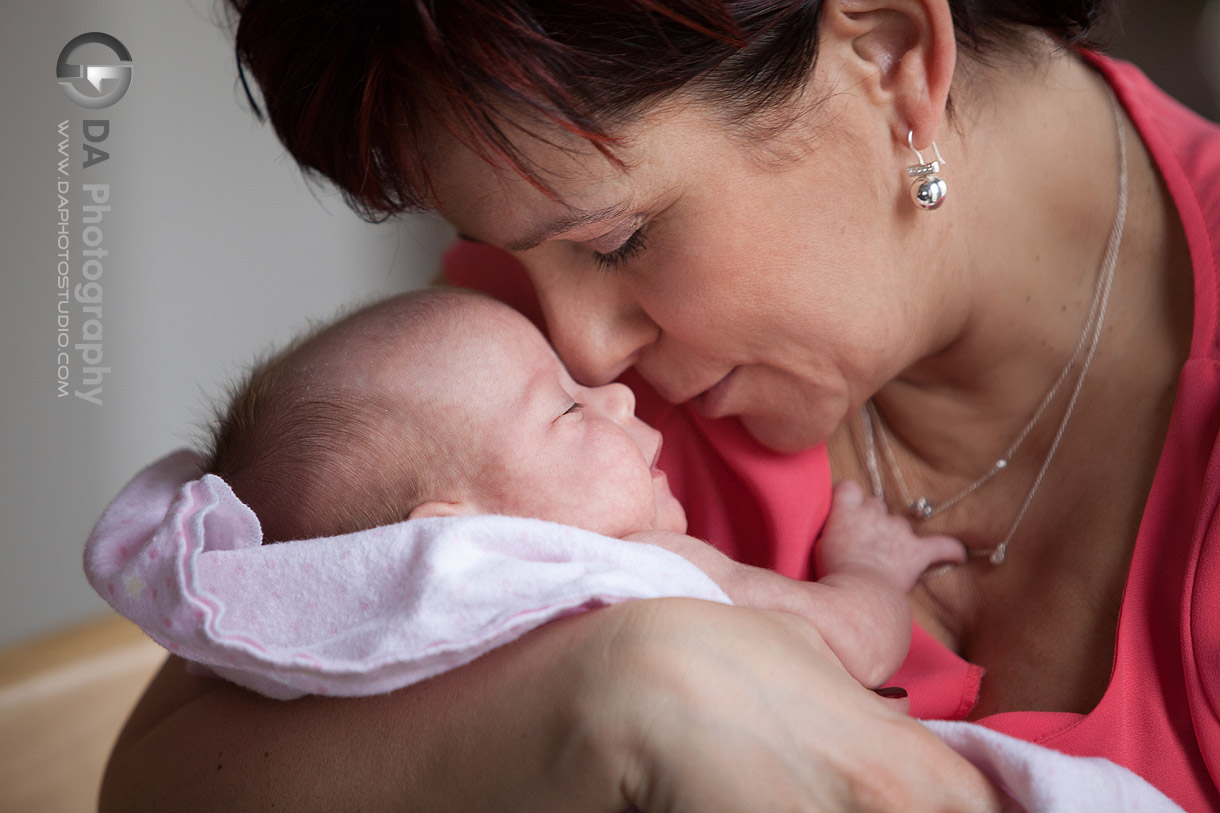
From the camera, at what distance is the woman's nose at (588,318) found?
1.11 m

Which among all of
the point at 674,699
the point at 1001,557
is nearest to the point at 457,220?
the point at 674,699

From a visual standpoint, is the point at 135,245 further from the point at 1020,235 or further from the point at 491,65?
the point at 1020,235

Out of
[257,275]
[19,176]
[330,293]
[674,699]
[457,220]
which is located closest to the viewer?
[674,699]

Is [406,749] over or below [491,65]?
below

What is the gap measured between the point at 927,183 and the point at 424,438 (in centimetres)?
62

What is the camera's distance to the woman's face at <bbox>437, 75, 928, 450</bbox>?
985 millimetres

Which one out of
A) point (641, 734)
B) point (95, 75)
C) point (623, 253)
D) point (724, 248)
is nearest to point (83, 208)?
point (95, 75)

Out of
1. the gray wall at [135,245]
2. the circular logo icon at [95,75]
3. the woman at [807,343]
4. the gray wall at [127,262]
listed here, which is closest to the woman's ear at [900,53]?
the woman at [807,343]

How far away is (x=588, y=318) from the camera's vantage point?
113cm

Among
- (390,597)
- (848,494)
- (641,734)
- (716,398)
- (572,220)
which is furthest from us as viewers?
(848,494)

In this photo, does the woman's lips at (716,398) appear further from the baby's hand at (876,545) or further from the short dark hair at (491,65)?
the short dark hair at (491,65)

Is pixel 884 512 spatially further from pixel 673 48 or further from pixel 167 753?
pixel 167 753

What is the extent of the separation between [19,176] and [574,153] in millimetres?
1781

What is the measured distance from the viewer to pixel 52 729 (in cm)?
221
